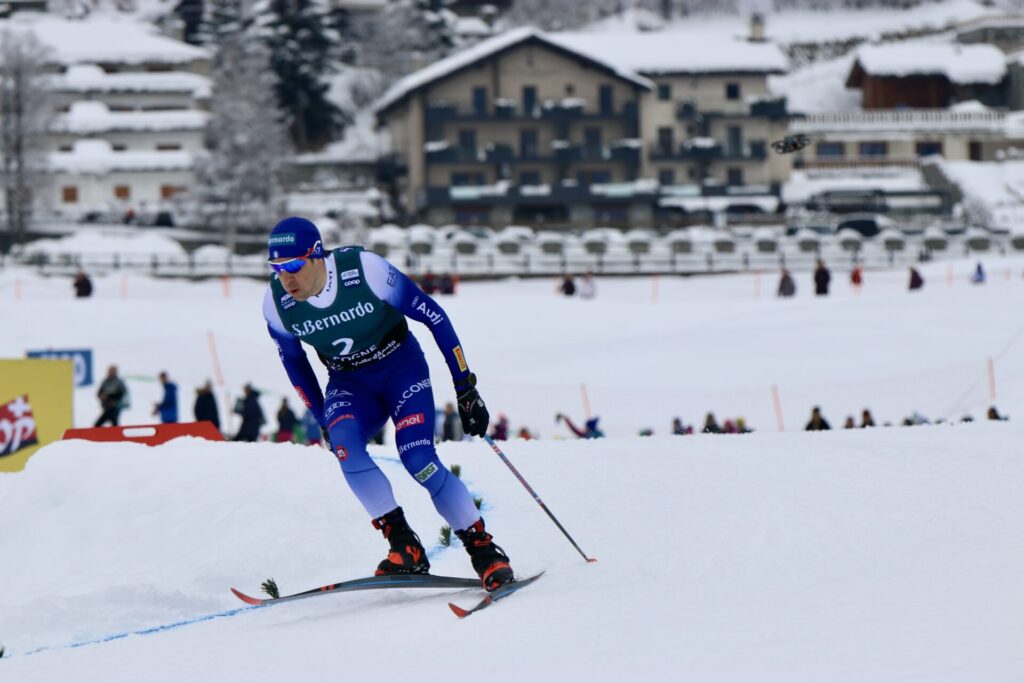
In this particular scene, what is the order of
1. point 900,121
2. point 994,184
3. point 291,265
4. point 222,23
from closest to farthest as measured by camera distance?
point 291,265
point 994,184
point 900,121
point 222,23

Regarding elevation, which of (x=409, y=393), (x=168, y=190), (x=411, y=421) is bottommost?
(x=411, y=421)

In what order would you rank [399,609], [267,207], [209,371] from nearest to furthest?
1. [399,609]
2. [209,371]
3. [267,207]

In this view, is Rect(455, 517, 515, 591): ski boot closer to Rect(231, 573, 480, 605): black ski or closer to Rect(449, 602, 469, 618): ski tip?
Rect(231, 573, 480, 605): black ski

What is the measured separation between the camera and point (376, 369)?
732 cm

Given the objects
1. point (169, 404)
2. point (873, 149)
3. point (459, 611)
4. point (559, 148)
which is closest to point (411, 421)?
point (459, 611)

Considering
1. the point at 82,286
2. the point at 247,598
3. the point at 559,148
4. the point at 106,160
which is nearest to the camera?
the point at 247,598

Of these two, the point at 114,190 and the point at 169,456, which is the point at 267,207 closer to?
the point at 114,190

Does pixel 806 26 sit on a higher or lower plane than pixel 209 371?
higher

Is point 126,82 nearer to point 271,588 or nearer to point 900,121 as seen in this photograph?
point 900,121

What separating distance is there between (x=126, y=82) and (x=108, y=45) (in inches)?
155

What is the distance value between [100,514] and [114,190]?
7651 cm

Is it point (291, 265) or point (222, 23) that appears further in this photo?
point (222, 23)

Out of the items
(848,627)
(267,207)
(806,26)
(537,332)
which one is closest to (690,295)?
(537,332)

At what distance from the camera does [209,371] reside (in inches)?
1212
